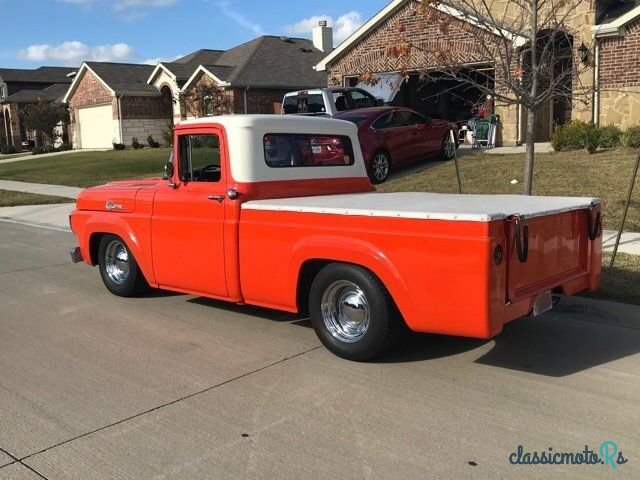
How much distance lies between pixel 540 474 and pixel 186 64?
37973mm

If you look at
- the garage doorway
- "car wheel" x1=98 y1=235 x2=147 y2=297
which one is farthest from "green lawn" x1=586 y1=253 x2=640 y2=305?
the garage doorway

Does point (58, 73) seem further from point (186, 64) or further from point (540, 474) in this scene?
point (540, 474)

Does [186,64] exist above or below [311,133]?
above

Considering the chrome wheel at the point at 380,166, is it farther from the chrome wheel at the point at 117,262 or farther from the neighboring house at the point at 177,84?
the neighboring house at the point at 177,84

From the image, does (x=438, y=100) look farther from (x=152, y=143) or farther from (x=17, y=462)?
(x=17, y=462)

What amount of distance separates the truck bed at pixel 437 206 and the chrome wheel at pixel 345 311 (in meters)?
0.60

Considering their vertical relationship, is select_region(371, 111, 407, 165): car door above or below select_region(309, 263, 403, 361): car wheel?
above

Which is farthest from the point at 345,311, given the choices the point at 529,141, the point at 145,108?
the point at 145,108

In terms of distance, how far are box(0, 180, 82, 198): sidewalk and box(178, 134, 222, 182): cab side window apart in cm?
1279

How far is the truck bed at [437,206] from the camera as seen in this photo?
13.9 ft

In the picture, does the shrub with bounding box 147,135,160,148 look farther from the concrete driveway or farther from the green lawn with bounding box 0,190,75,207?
the concrete driveway

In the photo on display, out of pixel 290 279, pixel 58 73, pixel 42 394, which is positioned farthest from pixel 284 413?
pixel 58 73

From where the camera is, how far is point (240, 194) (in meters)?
5.64

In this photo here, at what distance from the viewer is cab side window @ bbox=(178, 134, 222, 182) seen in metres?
5.95
